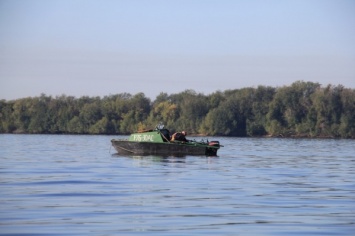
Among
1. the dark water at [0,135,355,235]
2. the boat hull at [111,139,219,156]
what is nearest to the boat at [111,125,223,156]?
the boat hull at [111,139,219,156]

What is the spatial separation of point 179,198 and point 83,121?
151741 mm

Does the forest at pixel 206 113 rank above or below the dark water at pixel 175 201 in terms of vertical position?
above

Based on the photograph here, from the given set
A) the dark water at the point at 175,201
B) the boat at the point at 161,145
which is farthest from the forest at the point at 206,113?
the dark water at the point at 175,201

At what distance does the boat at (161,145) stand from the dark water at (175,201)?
12.3 m

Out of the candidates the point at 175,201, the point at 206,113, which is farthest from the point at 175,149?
the point at 206,113

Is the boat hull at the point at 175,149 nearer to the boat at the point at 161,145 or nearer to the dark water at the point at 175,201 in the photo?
the boat at the point at 161,145

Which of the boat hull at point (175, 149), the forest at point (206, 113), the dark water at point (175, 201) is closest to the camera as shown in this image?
the dark water at point (175, 201)

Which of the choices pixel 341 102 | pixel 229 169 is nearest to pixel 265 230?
pixel 229 169

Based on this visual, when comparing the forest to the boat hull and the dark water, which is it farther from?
the dark water

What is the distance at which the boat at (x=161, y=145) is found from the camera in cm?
5531

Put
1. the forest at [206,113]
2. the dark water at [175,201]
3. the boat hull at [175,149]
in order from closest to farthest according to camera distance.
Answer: the dark water at [175,201]
the boat hull at [175,149]
the forest at [206,113]

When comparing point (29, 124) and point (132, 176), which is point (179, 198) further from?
point (29, 124)

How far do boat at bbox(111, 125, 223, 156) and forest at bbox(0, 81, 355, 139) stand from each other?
93.8m

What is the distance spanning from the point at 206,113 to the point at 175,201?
141 m
